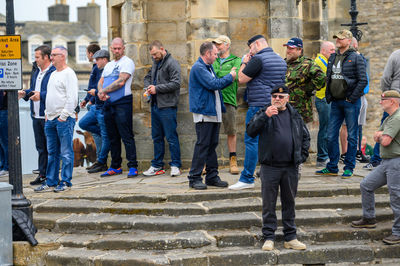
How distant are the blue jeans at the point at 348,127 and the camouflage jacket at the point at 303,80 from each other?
0.40 metres

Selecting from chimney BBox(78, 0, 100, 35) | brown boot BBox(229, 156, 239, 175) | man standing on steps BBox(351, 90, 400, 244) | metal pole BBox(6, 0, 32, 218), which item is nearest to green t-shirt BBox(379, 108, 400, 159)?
man standing on steps BBox(351, 90, 400, 244)

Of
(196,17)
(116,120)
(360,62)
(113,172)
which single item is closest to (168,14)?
(196,17)

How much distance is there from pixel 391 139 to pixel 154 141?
13.2 feet

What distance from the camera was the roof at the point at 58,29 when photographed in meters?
43.9

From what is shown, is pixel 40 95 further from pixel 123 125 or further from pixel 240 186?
pixel 240 186

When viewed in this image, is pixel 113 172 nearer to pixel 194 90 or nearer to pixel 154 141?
pixel 154 141

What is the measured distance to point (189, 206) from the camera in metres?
8.24

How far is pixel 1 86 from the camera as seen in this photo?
7.96 m

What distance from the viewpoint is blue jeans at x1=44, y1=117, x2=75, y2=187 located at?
9438 mm

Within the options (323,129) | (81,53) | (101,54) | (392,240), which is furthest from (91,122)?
(81,53)

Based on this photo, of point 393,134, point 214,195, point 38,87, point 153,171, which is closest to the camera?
point 393,134

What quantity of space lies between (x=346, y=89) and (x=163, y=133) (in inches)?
112

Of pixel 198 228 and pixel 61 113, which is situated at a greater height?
pixel 61 113

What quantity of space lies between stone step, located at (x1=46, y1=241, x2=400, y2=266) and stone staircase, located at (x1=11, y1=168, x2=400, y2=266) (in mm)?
11
